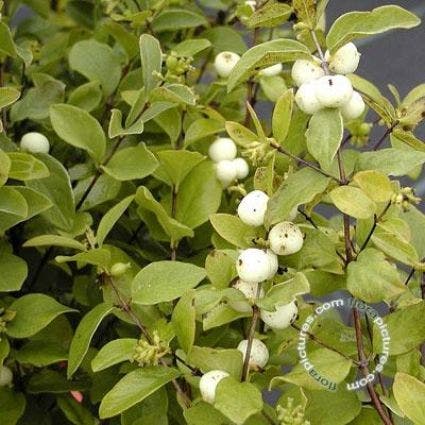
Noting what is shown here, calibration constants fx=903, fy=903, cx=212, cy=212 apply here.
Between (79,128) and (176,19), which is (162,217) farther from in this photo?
(176,19)

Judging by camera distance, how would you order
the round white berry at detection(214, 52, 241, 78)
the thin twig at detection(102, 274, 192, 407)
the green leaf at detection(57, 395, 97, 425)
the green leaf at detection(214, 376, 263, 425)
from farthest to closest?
the round white berry at detection(214, 52, 241, 78)
the green leaf at detection(57, 395, 97, 425)
the thin twig at detection(102, 274, 192, 407)
the green leaf at detection(214, 376, 263, 425)

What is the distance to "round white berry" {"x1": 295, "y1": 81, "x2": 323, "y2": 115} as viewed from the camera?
19.3 inches

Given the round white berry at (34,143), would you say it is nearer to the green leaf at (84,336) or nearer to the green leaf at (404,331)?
the green leaf at (84,336)

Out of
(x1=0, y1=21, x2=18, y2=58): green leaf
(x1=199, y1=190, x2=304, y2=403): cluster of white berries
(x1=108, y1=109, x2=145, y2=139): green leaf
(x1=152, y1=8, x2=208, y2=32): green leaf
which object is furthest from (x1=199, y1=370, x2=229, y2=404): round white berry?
(x1=152, y1=8, x2=208, y2=32): green leaf

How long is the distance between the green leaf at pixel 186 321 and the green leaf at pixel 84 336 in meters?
0.07

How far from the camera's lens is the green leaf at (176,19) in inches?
33.1

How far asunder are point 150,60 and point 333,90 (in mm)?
227

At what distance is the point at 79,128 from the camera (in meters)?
0.71

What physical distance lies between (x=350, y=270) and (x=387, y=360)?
0.29ft

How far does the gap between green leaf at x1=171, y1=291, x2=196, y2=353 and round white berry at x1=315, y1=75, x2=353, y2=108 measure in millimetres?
138

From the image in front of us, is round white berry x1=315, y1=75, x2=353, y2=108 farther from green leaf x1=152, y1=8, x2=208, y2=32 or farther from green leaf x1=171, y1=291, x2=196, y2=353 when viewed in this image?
green leaf x1=152, y1=8, x2=208, y2=32

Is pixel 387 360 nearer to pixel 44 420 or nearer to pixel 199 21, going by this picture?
pixel 44 420

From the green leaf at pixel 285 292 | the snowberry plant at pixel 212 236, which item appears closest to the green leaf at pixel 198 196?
the snowberry plant at pixel 212 236

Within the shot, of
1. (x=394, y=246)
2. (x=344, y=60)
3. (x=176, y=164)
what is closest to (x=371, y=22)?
(x=344, y=60)
